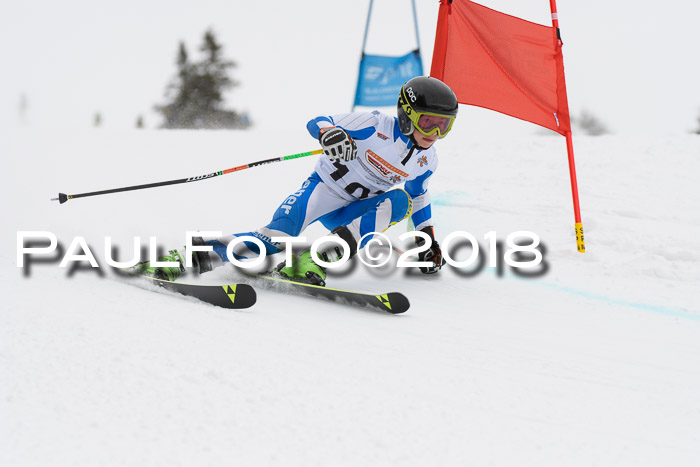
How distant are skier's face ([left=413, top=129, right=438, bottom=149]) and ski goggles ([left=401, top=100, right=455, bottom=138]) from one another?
1.3 inches

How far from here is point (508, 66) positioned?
448 centimetres

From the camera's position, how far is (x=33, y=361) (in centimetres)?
154

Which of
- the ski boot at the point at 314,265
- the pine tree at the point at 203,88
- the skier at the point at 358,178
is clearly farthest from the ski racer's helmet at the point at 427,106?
the pine tree at the point at 203,88

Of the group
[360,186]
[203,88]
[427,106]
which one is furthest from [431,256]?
[203,88]

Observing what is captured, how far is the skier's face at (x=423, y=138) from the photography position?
339 centimetres

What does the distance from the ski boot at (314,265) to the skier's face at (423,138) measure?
2.22 feet

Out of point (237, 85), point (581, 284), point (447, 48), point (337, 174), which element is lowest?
point (581, 284)

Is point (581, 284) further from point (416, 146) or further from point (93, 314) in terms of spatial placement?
point (93, 314)

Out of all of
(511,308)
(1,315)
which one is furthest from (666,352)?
(1,315)

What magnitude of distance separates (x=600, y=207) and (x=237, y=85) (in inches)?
1020

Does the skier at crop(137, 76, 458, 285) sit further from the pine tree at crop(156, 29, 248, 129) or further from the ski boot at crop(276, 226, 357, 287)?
the pine tree at crop(156, 29, 248, 129)

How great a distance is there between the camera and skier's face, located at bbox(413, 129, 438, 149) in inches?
133

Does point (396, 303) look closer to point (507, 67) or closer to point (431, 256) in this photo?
point (431, 256)

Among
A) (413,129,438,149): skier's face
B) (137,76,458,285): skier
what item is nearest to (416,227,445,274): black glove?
(137,76,458,285): skier
